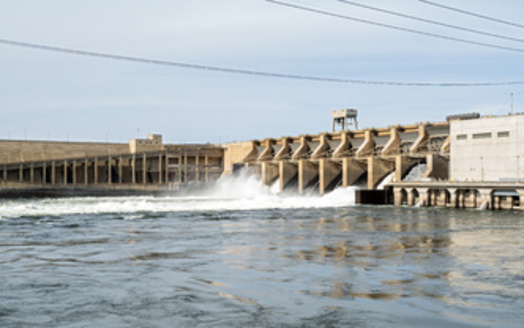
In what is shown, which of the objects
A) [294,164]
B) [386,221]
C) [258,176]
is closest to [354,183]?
[294,164]

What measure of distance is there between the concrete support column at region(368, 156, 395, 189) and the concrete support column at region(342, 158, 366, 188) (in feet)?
11.5

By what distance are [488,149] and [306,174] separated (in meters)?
27.0

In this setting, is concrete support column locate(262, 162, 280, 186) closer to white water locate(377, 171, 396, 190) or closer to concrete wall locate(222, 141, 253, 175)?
concrete wall locate(222, 141, 253, 175)

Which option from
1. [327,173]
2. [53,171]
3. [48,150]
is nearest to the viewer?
[327,173]

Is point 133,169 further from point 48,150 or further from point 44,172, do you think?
point 48,150

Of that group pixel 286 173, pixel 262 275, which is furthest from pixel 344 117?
pixel 262 275

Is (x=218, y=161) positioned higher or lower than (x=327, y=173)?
higher

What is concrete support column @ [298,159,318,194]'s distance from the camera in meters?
74.1

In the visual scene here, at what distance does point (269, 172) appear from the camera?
269 feet

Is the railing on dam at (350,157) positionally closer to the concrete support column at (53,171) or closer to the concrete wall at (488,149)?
the concrete wall at (488,149)

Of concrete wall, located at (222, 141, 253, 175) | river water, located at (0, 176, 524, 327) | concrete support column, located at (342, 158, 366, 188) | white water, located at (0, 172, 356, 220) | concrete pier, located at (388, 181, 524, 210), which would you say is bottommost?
white water, located at (0, 172, 356, 220)

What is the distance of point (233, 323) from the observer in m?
12.9

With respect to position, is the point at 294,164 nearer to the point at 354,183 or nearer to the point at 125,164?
the point at 354,183

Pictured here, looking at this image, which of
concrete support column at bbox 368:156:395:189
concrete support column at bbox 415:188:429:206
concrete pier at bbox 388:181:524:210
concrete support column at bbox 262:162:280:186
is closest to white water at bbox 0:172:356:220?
concrete support column at bbox 262:162:280:186
